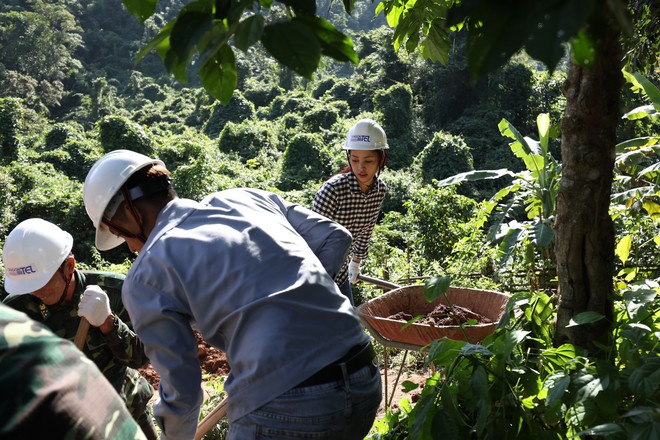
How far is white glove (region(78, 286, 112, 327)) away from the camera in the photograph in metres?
2.35

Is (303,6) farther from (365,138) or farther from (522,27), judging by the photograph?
(365,138)

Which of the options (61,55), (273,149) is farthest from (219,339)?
(61,55)

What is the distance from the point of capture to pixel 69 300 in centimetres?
261

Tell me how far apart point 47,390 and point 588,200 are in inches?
65.4

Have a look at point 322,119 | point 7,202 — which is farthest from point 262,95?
point 7,202

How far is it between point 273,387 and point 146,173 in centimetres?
79

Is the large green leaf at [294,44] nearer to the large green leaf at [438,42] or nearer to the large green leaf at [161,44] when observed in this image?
the large green leaf at [161,44]

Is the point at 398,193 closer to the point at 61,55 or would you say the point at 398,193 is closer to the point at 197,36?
the point at 197,36

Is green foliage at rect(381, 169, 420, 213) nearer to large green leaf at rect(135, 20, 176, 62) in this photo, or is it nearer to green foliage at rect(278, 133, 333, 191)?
green foliage at rect(278, 133, 333, 191)

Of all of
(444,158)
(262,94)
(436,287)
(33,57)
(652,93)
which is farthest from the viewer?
(262,94)

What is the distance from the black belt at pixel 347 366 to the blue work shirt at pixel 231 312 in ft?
0.07

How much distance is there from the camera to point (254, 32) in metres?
0.90

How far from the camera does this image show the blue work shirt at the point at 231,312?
1.68 metres

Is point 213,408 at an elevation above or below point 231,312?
below
